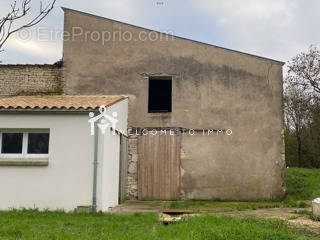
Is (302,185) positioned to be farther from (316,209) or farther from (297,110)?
(297,110)

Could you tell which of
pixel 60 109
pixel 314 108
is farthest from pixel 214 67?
pixel 314 108

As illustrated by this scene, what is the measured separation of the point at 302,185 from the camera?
528 inches

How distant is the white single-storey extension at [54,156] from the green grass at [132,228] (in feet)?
2.75

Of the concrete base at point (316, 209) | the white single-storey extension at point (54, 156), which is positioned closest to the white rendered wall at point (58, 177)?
the white single-storey extension at point (54, 156)

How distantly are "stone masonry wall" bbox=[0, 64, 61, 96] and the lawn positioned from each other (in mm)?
5404

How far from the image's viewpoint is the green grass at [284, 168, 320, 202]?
1198cm

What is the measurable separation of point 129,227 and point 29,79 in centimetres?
799

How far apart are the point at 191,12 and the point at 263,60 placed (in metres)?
3.81

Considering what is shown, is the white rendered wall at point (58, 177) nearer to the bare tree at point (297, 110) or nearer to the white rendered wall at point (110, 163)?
the white rendered wall at point (110, 163)

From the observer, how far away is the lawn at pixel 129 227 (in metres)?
5.46

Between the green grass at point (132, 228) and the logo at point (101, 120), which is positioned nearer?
the green grass at point (132, 228)

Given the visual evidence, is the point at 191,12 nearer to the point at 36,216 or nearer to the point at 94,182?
the point at 94,182

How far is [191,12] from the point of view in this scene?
31.5ft

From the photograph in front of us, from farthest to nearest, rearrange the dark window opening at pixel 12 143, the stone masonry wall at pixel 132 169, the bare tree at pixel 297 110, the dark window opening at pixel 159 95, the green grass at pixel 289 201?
the bare tree at pixel 297 110
the dark window opening at pixel 159 95
the stone masonry wall at pixel 132 169
the green grass at pixel 289 201
the dark window opening at pixel 12 143
